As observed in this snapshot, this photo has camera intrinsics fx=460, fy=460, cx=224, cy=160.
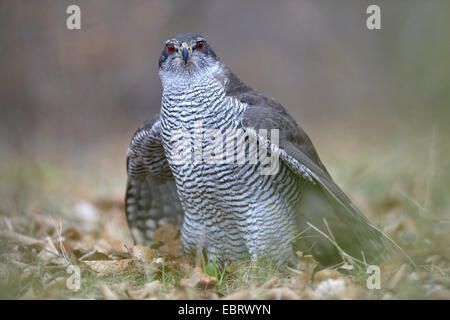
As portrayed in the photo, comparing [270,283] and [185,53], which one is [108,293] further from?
[185,53]

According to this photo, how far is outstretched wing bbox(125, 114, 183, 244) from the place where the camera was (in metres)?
4.49

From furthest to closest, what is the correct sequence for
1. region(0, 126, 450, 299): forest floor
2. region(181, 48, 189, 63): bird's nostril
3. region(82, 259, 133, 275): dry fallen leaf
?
region(181, 48, 189, 63): bird's nostril → region(82, 259, 133, 275): dry fallen leaf → region(0, 126, 450, 299): forest floor

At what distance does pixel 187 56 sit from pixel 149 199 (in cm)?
172

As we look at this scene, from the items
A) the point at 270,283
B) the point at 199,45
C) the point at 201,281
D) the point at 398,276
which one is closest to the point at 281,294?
the point at 270,283

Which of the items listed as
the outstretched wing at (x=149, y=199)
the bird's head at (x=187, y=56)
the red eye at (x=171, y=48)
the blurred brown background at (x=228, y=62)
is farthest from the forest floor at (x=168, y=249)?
the red eye at (x=171, y=48)

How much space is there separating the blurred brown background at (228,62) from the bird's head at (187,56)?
3.02m

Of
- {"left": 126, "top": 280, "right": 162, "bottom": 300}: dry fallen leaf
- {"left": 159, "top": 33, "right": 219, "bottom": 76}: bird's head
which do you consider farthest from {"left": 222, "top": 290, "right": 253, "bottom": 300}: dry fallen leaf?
{"left": 159, "top": 33, "right": 219, "bottom": 76}: bird's head

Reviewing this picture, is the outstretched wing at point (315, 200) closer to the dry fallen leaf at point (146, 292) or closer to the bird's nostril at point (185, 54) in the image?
the bird's nostril at point (185, 54)

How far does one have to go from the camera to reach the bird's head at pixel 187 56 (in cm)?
375

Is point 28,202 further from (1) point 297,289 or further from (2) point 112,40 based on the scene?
(2) point 112,40

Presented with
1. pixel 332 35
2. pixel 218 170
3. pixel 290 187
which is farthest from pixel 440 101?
pixel 332 35

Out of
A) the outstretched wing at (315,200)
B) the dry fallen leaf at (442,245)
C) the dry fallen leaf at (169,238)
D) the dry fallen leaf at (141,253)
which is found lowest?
the dry fallen leaf at (169,238)

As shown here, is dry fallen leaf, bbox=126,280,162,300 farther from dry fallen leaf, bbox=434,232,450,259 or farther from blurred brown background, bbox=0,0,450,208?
blurred brown background, bbox=0,0,450,208
